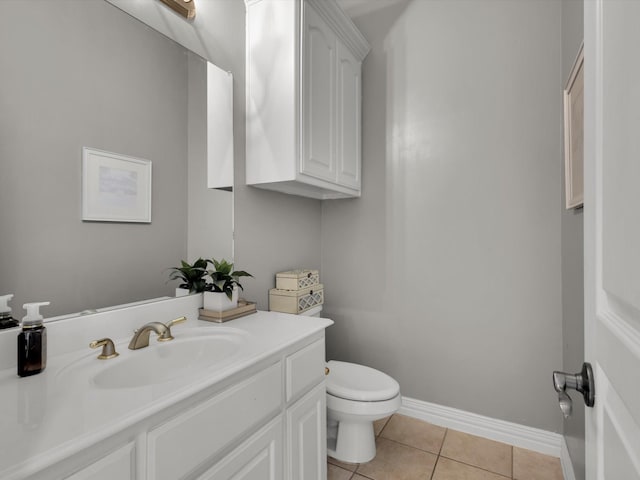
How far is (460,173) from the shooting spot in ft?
6.33

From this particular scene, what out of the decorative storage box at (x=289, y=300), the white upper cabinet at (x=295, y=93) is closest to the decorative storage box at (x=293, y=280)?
the decorative storage box at (x=289, y=300)

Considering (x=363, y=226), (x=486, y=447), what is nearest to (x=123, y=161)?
(x=363, y=226)

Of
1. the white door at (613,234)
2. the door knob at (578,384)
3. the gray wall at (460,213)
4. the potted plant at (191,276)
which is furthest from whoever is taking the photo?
the gray wall at (460,213)

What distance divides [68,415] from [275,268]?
1.31 metres

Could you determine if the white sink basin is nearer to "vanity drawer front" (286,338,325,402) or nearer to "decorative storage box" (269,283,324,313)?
"vanity drawer front" (286,338,325,402)

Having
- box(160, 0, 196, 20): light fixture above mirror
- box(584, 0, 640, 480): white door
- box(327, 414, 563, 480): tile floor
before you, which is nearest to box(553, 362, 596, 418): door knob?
box(584, 0, 640, 480): white door

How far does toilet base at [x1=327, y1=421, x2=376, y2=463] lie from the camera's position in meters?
1.65

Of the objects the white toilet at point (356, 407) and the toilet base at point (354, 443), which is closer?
the white toilet at point (356, 407)

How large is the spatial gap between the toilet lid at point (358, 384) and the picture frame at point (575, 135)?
116 cm

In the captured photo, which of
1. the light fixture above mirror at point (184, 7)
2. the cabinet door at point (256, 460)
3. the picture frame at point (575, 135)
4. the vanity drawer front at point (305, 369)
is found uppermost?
the light fixture above mirror at point (184, 7)

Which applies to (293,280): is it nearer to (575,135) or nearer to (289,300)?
(289,300)

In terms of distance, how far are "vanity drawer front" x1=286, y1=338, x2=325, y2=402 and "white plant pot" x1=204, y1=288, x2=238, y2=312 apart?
1.38ft

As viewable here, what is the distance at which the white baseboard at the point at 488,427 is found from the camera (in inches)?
67.9

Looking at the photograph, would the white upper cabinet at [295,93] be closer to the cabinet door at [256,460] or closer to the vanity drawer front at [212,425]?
the vanity drawer front at [212,425]
